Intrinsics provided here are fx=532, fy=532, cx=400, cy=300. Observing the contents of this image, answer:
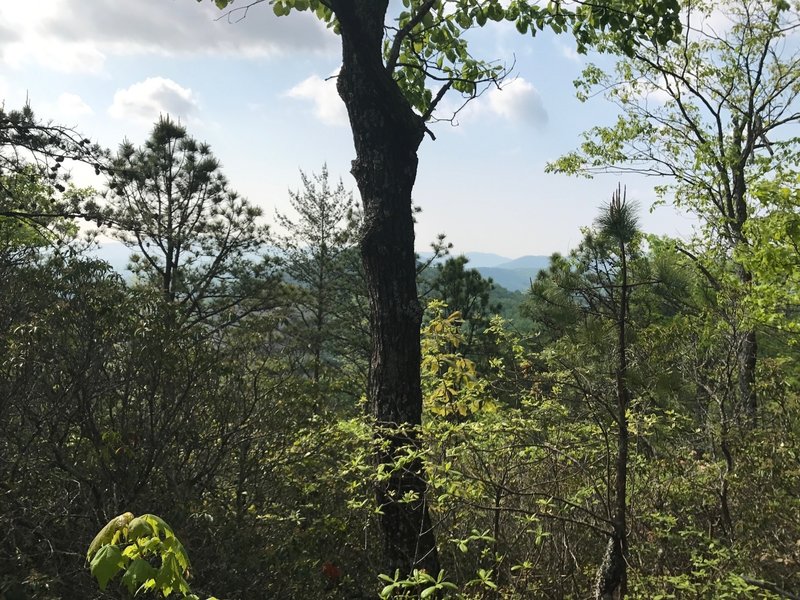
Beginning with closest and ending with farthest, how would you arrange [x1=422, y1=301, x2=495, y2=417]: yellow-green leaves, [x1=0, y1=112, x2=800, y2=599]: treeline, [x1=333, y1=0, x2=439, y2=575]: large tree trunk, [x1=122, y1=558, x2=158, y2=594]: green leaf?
[x1=122, y1=558, x2=158, y2=594]: green leaf → [x1=0, y1=112, x2=800, y2=599]: treeline → [x1=333, y1=0, x2=439, y2=575]: large tree trunk → [x1=422, y1=301, x2=495, y2=417]: yellow-green leaves

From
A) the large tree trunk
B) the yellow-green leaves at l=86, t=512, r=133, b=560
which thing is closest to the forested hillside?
the large tree trunk

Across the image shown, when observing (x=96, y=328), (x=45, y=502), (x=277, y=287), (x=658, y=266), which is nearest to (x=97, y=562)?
(x=45, y=502)

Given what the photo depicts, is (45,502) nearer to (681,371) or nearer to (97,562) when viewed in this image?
(97,562)

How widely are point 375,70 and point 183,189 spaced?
11181 millimetres

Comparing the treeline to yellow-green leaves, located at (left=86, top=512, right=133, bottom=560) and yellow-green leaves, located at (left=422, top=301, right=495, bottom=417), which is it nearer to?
yellow-green leaves, located at (left=422, top=301, right=495, bottom=417)

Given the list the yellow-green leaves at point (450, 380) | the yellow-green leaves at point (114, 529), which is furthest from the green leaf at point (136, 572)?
the yellow-green leaves at point (450, 380)

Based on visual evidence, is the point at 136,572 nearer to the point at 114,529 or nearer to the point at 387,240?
the point at 114,529

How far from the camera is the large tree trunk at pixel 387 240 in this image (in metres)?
3.92

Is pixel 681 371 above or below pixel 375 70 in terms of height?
below

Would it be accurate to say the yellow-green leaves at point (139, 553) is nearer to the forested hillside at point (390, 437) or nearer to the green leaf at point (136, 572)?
the green leaf at point (136, 572)

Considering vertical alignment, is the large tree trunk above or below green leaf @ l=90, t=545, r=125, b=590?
above

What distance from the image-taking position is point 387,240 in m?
4.03

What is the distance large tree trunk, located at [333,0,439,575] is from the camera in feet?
12.9

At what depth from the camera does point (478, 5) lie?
4.75 metres
